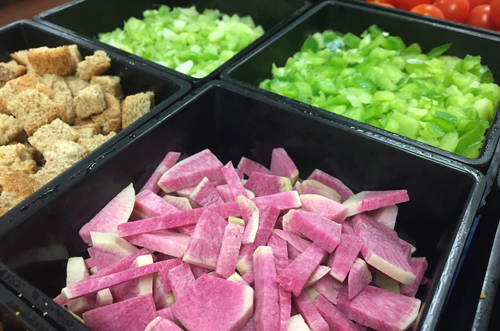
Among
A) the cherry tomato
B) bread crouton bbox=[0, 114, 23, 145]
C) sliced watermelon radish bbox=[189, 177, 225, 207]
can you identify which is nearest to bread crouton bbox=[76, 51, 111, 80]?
bread crouton bbox=[0, 114, 23, 145]

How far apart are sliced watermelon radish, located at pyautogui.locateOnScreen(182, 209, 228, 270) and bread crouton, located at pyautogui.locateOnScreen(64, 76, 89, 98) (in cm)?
90

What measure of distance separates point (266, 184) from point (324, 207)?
222 millimetres

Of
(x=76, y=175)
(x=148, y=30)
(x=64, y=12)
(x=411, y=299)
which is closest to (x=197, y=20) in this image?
(x=148, y=30)

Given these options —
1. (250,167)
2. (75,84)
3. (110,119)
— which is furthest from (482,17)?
(75,84)

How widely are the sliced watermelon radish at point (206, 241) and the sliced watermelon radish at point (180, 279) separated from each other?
0.08 ft

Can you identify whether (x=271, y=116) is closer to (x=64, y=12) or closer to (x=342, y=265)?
(x=342, y=265)

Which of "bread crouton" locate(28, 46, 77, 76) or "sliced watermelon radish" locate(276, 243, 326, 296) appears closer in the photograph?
"sliced watermelon radish" locate(276, 243, 326, 296)

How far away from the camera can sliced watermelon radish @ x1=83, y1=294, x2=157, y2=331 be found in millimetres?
818

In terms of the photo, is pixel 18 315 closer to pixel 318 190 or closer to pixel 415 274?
pixel 318 190

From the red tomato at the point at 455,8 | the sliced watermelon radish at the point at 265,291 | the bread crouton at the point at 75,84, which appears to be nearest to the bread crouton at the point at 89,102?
the bread crouton at the point at 75,84

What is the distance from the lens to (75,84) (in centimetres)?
153

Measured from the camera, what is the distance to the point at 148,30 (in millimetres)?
2045

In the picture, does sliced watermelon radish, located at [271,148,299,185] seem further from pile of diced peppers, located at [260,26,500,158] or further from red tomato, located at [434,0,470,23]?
red tomato, located at [434,0,470,23]

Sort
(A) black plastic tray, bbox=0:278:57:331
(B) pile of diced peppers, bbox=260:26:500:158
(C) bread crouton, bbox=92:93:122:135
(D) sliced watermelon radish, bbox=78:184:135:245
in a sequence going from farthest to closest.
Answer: (C) bread crouton, bbox=92:93:122:135, (B) pile of diced peppers, bbox=260:26:500:158, (D) sliced watermelon radish, bbox=78:184:135:245, (A) black plastic tray, bbox=0:278:57:331
